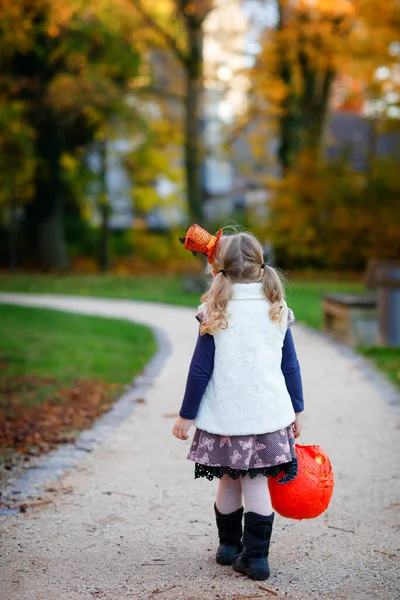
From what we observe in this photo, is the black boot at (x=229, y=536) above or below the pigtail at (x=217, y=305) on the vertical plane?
below

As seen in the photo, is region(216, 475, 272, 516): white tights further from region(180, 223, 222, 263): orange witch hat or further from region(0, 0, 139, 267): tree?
region(0, 0, 139, 267): tree

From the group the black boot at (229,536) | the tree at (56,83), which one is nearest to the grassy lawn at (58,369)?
the black boot at (229,536)

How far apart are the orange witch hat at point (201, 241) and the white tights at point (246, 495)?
942 millimetres

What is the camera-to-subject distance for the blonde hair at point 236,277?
10.7 ft

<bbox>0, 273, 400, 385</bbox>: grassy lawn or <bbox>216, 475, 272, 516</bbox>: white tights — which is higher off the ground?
<bbox>216, 475, 272, 516</bbox>: white tights

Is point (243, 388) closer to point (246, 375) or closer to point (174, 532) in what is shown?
point (246, 375)

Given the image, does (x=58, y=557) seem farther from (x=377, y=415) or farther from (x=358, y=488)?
(x=377, y=415)

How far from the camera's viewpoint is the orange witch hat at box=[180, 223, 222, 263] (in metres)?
3.32

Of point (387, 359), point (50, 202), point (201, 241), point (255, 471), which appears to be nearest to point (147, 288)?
point (50, 202)

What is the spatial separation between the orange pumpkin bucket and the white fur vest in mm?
226

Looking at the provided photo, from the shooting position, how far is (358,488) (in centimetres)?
439

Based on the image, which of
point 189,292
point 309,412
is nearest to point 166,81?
point 189,292

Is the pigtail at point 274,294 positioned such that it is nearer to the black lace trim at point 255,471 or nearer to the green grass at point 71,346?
the black lace trim at point 255,471

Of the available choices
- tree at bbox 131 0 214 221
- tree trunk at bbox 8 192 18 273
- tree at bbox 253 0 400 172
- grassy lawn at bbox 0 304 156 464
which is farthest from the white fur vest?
tree trunk at bbox 8 192 18 273
